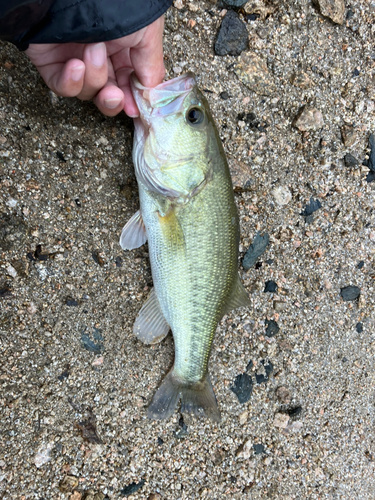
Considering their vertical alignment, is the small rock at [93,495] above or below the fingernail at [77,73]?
below

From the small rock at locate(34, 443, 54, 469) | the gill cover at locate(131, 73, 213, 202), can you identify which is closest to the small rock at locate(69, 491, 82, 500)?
the small rock at locate(34, 443, 54, 469)

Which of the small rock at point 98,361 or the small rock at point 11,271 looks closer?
the small rock at point 11,271

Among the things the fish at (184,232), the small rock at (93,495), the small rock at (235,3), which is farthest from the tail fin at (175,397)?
the small rock at (235,3)

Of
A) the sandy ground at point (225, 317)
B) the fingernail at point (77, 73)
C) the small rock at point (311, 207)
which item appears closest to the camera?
the fingernail at point (77, 73)

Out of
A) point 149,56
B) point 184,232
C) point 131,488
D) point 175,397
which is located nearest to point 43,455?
point 131,488

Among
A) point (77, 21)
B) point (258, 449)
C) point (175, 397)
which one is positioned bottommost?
point (258, 449)

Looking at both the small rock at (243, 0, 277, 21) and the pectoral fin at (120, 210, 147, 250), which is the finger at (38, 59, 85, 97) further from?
the small rock at (243, 0, 277, 21)

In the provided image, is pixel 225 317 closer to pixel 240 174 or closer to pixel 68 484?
pixel 240 174

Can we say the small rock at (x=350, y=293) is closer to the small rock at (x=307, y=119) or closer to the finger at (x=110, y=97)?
the small rock at (x=307, y=119)

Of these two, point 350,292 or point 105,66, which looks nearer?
point 105,66
